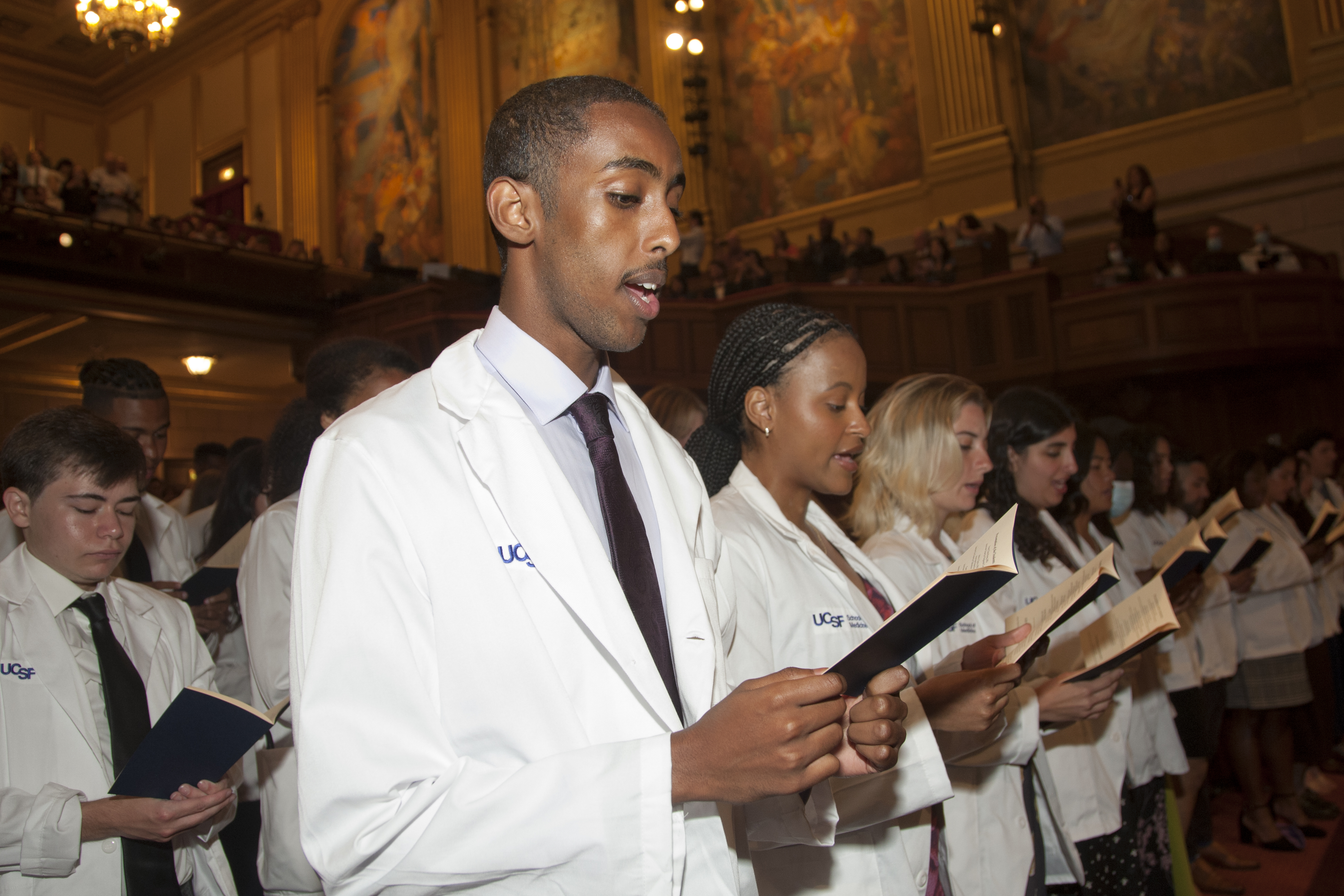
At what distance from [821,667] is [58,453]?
5.51ft

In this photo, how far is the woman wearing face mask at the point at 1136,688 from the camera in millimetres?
3023

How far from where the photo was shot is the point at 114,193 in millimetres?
12453

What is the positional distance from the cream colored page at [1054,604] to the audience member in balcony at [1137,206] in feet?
32.7

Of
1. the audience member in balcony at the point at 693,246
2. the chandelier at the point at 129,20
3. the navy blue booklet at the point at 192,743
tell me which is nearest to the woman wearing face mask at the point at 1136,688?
the navy blue booklet at the point at 192,743

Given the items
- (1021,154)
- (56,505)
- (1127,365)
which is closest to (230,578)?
(56,505)

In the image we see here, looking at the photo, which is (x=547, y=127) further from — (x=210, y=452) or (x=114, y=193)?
(x=114, y=193)

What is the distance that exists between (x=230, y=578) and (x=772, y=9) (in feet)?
46.9

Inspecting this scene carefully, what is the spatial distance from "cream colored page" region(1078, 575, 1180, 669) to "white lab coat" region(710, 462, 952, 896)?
22.1 inches

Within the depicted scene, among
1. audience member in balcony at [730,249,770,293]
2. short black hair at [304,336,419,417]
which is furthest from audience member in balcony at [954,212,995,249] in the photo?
short black hair at [304,336,419,417]

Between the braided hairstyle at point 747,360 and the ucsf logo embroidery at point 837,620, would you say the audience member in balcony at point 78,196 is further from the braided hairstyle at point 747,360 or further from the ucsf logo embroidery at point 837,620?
the ucsf logo embroidery at point 837,620

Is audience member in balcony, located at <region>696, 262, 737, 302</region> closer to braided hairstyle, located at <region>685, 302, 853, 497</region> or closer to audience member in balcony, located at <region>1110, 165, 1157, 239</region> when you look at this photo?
audience member in balcony, located at <region>1110, 165, 1157, 239</region>

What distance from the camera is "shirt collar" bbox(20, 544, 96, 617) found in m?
2.01

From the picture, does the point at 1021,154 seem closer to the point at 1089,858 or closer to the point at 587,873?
the point at 1089,858

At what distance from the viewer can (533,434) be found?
1.22 m
